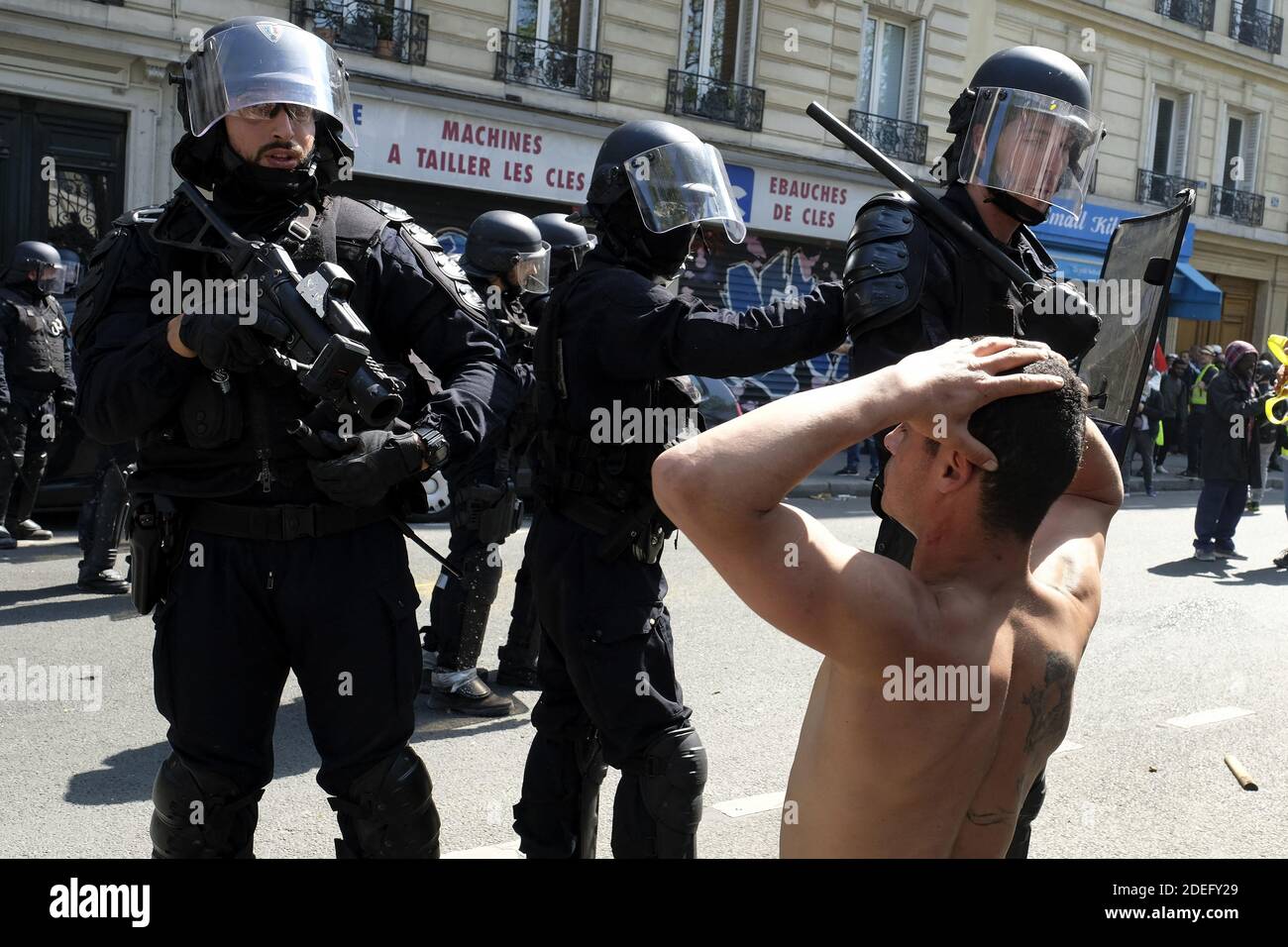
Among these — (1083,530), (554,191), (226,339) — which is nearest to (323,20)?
(554,191)

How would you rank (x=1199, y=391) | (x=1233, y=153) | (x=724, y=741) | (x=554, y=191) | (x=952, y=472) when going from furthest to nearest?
1. (x=1233, y=153)
2. (x=1199, y=391)
3. (x=554, y=191)
4. (x=724, y=741)
5. (x=952, y=472)

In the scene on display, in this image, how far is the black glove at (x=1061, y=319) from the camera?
277cm

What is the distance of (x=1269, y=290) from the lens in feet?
86.6

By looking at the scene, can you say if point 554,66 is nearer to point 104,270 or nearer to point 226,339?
point 104,270

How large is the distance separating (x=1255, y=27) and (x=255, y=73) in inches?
1075

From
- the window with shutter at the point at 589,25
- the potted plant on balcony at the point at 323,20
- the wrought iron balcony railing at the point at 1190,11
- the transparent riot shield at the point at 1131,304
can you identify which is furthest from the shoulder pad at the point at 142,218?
the wrought iron balcony railing at the point at 1190,11

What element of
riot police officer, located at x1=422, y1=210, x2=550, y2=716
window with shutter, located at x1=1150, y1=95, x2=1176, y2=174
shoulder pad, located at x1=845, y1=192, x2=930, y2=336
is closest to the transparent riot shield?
shoulder pad, located at x1=845, y1=192, x2=930, y2=336

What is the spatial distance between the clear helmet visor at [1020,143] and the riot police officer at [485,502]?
245 centimetres

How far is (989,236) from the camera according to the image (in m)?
3.02

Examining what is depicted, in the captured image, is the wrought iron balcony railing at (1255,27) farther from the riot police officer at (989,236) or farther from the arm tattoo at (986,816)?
the arm tattoo at (986,816)

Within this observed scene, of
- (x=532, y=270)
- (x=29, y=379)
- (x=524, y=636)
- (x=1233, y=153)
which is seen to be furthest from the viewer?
(x=1233, y=153)

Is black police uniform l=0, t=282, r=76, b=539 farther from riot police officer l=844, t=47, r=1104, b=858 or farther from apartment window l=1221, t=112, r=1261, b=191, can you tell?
apartment window l=1221, t=112, r=1261, b=191

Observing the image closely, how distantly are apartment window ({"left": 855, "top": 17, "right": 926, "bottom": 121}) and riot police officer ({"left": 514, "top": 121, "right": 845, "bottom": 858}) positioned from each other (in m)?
16.7

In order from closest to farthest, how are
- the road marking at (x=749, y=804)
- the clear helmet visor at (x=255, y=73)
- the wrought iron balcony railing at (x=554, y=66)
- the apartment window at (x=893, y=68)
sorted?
the clear helmet visor at (x=255, y=73) → the road marking at (x=749, y=804) → the wrought iron balcony railing at (x=554, y=66) → the apartment window at (x=893, y=68)
